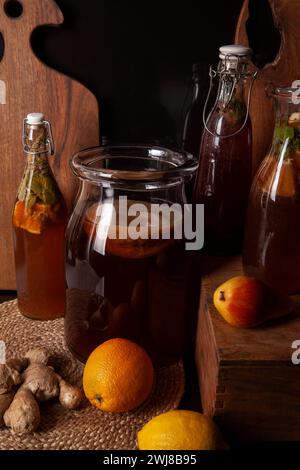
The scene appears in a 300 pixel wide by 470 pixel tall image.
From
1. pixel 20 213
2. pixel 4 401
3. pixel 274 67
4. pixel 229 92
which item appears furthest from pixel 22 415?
pixel 274 67

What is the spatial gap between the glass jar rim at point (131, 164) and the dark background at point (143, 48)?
0.09m

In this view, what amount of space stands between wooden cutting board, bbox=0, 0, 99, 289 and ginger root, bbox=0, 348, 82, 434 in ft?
1.06

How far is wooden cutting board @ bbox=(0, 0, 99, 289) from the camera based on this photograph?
0.90m

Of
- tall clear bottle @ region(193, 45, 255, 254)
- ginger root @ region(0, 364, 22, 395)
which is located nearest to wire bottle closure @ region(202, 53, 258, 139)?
tall clear bottle @ region(193, 45, 255, 254)

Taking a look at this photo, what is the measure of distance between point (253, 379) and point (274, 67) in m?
0.49

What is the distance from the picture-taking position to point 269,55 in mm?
918

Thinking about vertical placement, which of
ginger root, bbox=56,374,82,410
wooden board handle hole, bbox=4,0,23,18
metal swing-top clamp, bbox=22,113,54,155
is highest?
wooden board handle hole, bbox=4,0,23,18

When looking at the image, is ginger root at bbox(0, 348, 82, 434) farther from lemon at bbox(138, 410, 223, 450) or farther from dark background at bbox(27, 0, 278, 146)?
dark background at bbox(27, 0, 278, 146)

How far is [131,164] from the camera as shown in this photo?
0.92 m

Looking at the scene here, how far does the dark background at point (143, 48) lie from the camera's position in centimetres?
90

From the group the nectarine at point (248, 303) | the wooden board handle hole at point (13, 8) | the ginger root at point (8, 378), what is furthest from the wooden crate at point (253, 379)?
the wooden board handle hole at point (13, 8)

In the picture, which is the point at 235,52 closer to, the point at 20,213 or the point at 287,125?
the point at 287,125
